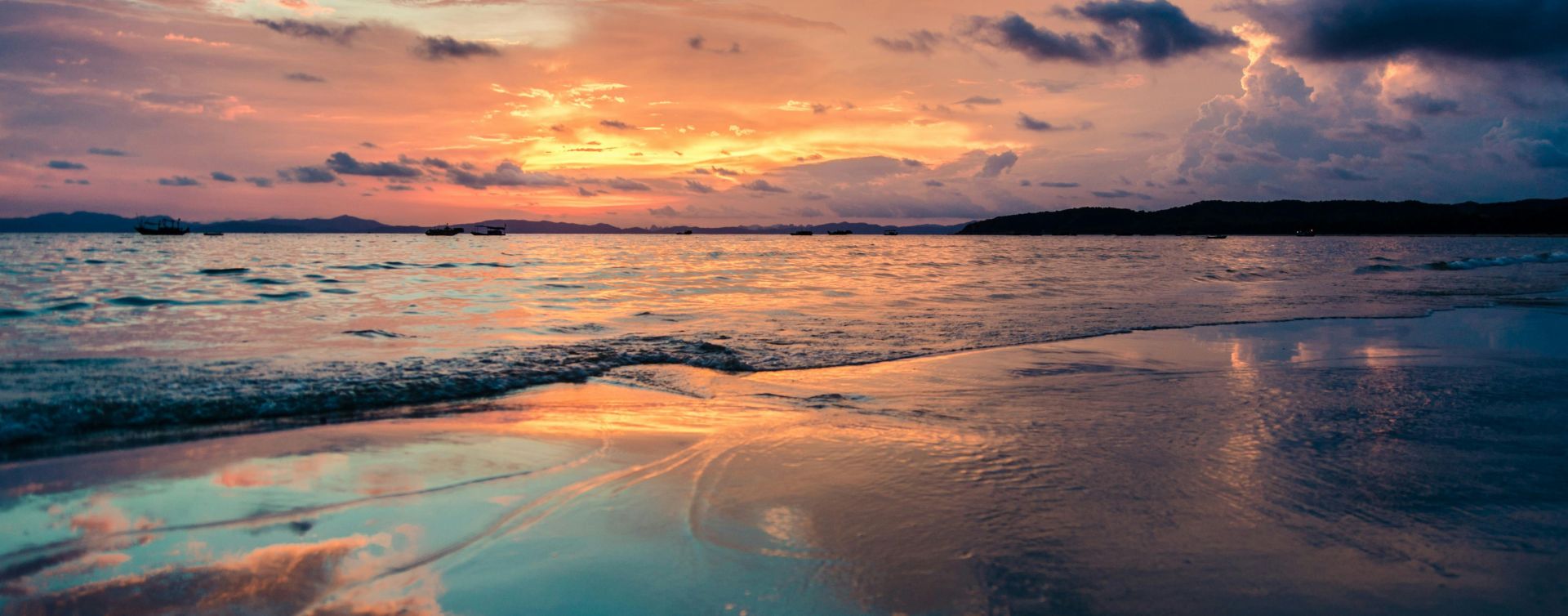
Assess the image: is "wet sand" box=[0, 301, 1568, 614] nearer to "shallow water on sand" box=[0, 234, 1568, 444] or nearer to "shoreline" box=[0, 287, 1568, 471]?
"shoreline" box=[0, 287, 1568, 471]

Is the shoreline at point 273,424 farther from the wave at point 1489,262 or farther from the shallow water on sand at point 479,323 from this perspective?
the wave at point 1489,262

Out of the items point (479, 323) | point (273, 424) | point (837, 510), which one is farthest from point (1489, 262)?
point (273, 424)

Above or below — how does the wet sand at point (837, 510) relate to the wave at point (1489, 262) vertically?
below

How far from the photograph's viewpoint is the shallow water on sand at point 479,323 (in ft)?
26.0

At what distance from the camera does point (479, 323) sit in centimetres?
1451

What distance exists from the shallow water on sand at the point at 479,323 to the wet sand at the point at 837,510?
1.88 m

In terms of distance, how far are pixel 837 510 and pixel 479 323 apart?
11.7 metres

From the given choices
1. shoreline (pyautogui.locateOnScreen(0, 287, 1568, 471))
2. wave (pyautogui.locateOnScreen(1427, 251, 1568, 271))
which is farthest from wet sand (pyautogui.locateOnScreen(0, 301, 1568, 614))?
wave (pyautogui.locateOnScreen(1427, 251, 1568, 271))

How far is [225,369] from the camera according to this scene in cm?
890

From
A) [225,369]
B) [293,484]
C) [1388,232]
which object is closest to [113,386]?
[225,369]

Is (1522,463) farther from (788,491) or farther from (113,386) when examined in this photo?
(113,386)

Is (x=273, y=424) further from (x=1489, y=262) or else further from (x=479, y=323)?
(x=1489, y=262)

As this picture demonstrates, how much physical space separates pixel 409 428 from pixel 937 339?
328 inches

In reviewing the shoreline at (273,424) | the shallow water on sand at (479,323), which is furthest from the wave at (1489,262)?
the shoreline at (273,424)
